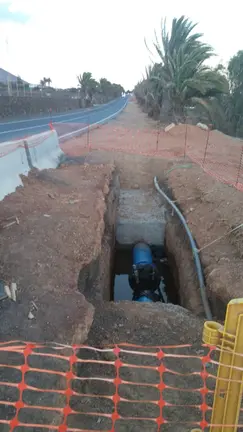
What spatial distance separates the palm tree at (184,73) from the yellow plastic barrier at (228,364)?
25011mm

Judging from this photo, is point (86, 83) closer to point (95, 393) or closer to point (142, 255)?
point (142, 255)

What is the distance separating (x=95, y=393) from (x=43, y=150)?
1043 centimetres

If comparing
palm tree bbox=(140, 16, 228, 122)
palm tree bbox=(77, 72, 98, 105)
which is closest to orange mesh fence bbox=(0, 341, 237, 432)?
palm tree bbox=(140, 16, 228, 122)

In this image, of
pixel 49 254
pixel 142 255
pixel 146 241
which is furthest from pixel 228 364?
pixel 146 241

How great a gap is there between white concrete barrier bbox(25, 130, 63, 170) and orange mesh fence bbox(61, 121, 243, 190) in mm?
2301

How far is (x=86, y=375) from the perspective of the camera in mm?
5266

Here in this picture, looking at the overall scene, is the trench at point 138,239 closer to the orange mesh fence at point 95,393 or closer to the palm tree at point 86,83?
the orange mesh fence at point 95,393

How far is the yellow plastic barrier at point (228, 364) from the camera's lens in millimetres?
2521

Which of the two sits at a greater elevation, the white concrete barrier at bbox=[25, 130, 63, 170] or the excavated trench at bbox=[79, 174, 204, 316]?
the white concrete barrier at bbox=[25, 130, 63, 170]

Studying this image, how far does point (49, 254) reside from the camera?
6.54 meters

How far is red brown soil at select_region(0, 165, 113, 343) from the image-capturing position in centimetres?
486

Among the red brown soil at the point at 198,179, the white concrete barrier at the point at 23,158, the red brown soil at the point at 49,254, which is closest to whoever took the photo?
the red brown soil at the point at 49,254

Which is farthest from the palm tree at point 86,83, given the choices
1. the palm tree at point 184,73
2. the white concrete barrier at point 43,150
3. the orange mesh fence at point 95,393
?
the orange mesh fence at point 95,393

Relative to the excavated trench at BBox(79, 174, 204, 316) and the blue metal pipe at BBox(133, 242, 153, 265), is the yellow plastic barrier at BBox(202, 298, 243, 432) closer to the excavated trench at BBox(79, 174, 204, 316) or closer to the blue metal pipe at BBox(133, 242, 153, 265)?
the excavated trench at BBox(79, 174, 204, 316)
